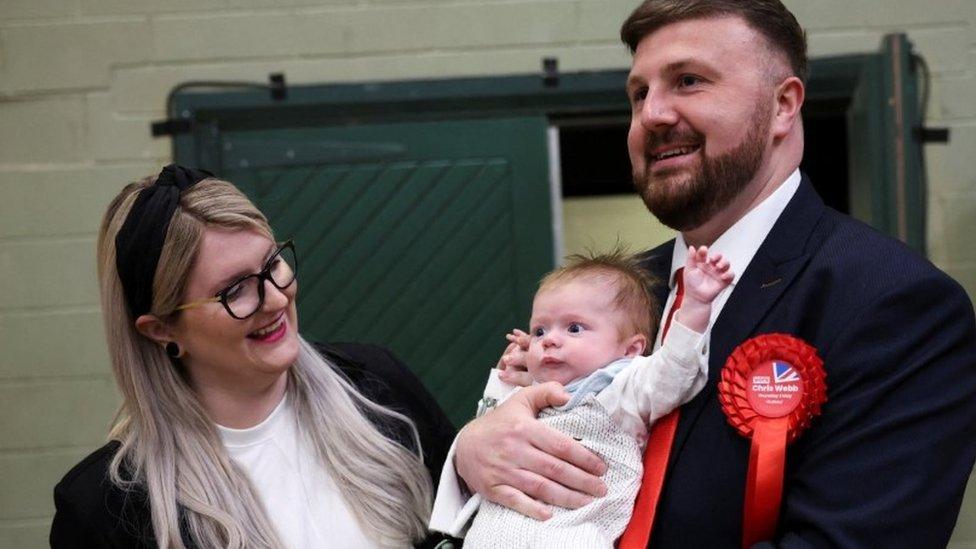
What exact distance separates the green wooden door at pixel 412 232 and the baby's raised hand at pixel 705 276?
1.92 m

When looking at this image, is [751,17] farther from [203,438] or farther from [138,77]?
[138,77]

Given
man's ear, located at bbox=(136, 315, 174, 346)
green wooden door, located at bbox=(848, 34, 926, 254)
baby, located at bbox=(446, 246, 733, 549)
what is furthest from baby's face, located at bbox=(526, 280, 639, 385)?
green wooden door, located at bbox=(848, 34, 926, 254)

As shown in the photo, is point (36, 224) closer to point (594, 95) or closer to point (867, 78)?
point (594, 95)

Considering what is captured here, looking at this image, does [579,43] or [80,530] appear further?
[579,43]

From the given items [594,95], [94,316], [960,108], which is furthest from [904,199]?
[94,316]

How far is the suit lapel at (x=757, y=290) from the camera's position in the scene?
2.01 m

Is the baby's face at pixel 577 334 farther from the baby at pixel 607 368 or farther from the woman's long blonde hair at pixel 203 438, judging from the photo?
the woman's long blonde hair at pixel 203 438

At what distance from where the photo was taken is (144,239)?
224cm

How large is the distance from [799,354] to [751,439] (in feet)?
0.47

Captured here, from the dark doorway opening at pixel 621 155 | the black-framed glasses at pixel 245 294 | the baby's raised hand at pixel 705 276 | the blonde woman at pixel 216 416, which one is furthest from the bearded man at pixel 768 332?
the dark doorway opening at pixel 621 155

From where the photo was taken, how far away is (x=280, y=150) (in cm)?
388

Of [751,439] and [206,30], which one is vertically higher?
[206,30]

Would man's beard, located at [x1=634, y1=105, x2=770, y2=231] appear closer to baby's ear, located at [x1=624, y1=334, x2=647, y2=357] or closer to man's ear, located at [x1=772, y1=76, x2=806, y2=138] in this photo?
man's ear, located at [x1=772, y1=76, x2=806, y2=138]

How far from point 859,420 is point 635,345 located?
44cm
